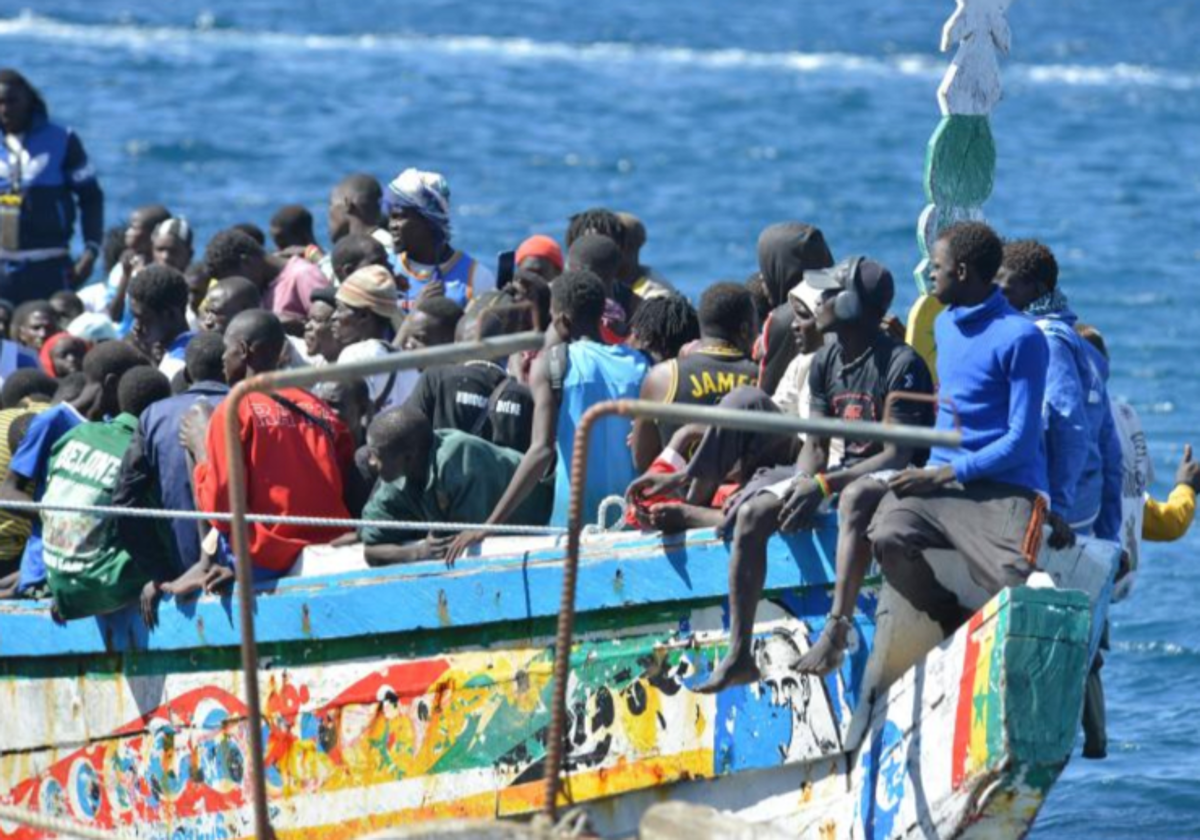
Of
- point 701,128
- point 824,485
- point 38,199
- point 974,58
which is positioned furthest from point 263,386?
point 701,128

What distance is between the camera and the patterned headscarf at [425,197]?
12188mm

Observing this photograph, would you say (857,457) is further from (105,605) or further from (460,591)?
(105,605)

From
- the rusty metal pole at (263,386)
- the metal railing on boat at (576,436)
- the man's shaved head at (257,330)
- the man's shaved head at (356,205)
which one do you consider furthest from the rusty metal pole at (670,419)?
the man's shaved head at (356,205)

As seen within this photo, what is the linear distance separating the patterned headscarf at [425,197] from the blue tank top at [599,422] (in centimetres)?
203

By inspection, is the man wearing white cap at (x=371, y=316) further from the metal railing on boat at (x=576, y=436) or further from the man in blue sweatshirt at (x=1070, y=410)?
the metal railing on boat at (x=576, y=436)

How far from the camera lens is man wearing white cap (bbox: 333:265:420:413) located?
1129 centimetres

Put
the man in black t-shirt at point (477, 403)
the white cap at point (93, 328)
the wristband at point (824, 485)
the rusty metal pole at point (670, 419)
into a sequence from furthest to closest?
the white cap at point (93, 328) → the man in black t-shirt at point (477, 403) → the wristband at point (824, 485) → the rusty metal pole at point (670, 419)

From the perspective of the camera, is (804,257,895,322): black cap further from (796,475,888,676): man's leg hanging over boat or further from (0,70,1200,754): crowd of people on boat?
(796,475,888,676): man's leg hanging over boat

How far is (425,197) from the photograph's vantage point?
40.1 ft

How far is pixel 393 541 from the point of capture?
10.0 meters

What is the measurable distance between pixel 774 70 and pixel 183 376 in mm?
36142

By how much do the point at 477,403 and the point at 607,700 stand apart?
1538mm

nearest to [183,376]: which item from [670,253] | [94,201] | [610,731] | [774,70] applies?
[610,731]

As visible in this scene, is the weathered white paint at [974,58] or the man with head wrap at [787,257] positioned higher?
the weathered white paint at [974,58]
